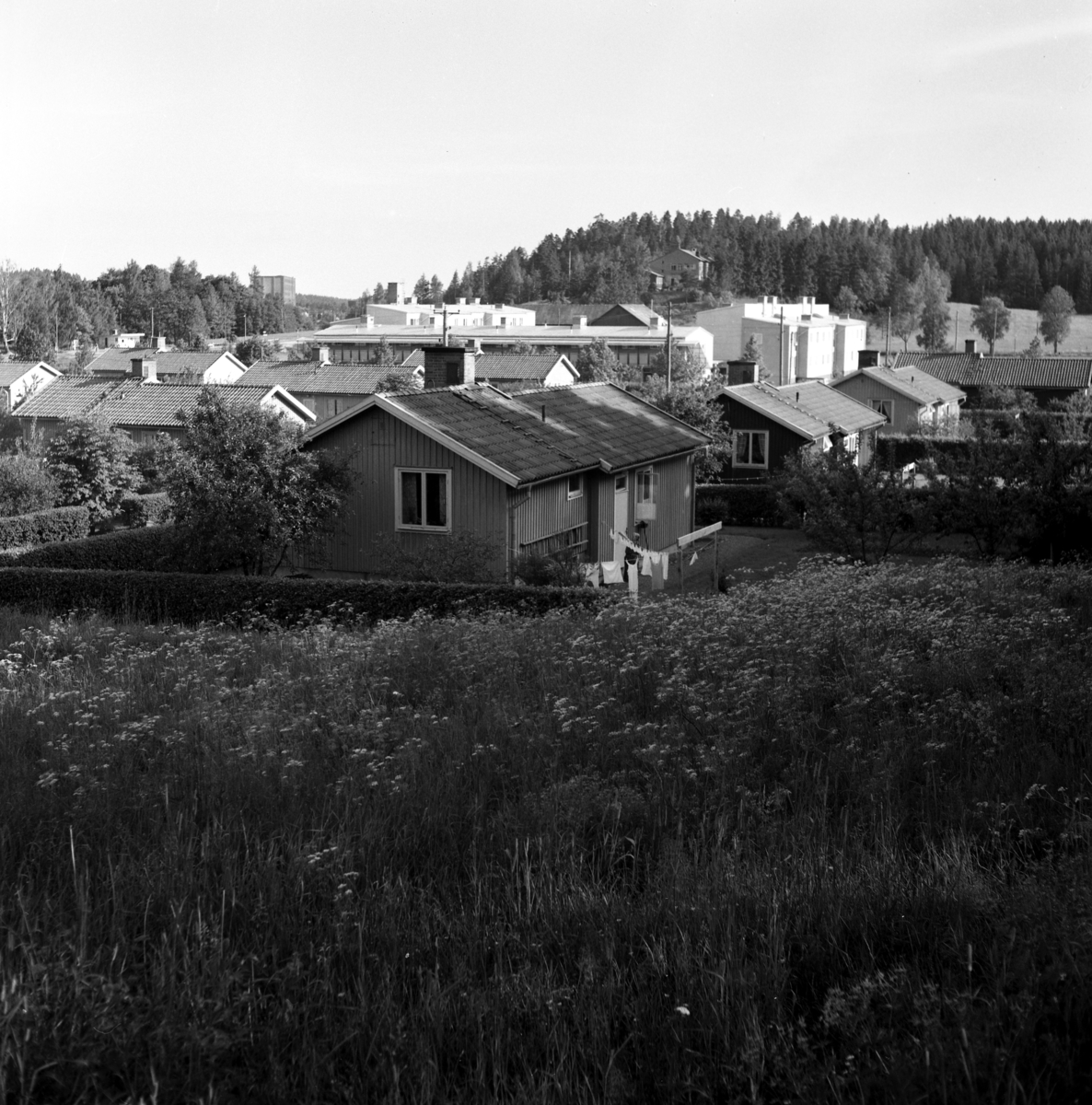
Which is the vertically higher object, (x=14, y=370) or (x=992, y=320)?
(x=992, y=320)

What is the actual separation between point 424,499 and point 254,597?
6.60m

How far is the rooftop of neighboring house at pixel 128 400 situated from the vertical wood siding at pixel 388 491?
22.0 metres

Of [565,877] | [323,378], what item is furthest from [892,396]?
[565,877]

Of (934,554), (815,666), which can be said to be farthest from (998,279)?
(815,666)

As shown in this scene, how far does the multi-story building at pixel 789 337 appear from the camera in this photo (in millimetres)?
107500

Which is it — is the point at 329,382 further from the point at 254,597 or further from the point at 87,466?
the point at 254,597

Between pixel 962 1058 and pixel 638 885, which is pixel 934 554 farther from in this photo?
pixel 962 1058

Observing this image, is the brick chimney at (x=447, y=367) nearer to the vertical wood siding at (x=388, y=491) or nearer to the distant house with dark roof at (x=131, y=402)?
the vertical wood siding at (x=388, y=491)

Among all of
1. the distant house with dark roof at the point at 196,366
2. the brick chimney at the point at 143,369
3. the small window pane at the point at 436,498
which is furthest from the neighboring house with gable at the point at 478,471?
the distant house with dark roof at the point at 196,366

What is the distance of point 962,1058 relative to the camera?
405 cm

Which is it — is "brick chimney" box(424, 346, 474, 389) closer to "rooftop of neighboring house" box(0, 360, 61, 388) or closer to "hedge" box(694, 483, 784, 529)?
"hedge" box(694, 483, 784, 529)

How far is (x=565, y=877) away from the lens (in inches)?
234

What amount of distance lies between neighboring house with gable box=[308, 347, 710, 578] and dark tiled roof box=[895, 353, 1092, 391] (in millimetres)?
50862

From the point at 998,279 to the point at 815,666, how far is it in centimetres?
17124
